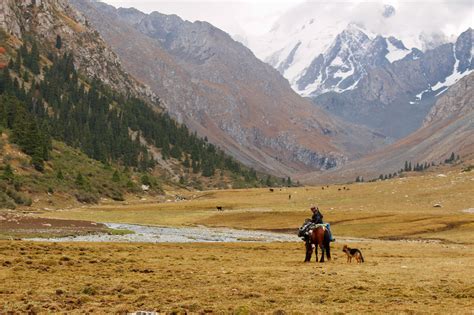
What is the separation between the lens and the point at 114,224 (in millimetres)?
76812

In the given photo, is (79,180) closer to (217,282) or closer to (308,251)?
(308,251)

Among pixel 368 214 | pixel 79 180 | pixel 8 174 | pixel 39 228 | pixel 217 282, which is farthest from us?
pixel 79 180

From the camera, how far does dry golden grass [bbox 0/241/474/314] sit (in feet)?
68.5

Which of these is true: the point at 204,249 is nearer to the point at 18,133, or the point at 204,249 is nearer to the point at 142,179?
the point at 18,133

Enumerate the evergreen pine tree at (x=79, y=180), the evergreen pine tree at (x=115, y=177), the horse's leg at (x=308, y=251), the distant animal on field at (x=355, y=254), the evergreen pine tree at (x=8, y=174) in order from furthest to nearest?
1. the evergreen pine tree at (x=115, y=177)
2. the evergreen pine tree at (x=79, y=180)
3. the evergreen pine tree at (x=8, y=174)
4. the horse's leg at (x=308, y=251)
5. the distant animal on field at (x=355, y=254)

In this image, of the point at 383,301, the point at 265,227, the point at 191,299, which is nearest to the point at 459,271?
the point at 383,301

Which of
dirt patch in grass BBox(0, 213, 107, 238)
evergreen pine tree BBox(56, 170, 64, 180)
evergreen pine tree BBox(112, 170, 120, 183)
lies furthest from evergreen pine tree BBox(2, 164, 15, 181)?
evergreen pine tree BBox(112, 170, 120, 183)

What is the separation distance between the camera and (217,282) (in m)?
26.6

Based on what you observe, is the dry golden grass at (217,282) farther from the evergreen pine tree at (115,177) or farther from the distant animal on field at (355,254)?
the evergreen pine tree at (115,177)

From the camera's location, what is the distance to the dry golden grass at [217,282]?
20891 mm

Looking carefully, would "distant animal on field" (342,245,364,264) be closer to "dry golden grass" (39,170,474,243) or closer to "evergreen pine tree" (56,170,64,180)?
"dry golden grass" (39,170,474,243)

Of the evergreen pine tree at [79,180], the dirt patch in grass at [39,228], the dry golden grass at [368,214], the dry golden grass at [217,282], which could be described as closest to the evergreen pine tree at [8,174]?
the dry golden grass at [368,214]

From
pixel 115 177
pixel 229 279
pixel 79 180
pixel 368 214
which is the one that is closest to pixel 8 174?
pixel 79 180

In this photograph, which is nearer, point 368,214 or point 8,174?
point 368,214
